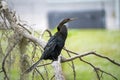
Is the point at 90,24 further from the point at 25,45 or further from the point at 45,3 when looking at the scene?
the point at 25,45

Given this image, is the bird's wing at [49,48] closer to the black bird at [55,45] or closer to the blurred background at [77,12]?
the black bird at [55,45]

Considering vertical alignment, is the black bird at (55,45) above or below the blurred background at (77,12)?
above

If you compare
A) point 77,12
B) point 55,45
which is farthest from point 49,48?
point 77,12

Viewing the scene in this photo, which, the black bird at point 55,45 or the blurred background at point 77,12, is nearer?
the black bird at point 55,45

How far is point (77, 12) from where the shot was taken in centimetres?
1675

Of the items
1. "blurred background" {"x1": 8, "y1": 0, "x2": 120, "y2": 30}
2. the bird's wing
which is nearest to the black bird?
the bird's wing

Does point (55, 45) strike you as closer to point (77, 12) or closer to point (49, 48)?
point (49, 48)

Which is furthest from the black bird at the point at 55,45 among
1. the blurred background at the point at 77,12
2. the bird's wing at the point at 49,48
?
the blurred background at the point at 77,12

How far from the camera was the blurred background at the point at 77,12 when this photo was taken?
53.2ft

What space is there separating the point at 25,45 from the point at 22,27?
176 millimetres

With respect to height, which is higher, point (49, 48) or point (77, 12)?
point (49, 48)

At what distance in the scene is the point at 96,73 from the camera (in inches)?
169

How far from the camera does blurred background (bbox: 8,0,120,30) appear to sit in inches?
638

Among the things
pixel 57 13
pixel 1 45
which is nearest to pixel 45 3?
pixel 57 13
